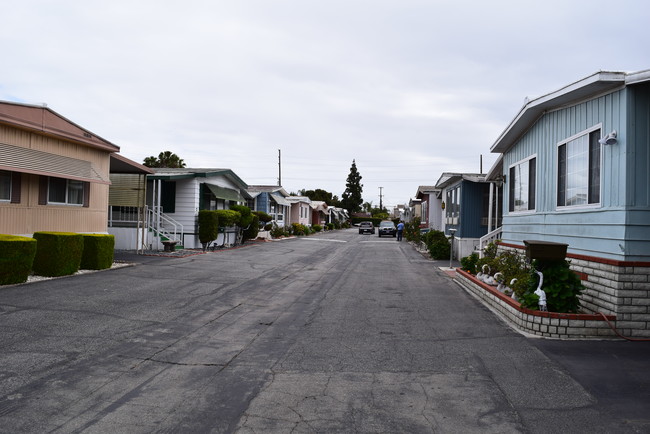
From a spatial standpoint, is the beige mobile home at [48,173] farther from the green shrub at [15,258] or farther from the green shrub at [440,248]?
the green shrub at [440,248]

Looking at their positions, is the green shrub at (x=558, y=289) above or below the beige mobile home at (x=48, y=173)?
below

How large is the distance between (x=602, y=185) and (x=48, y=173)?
42.5 feet

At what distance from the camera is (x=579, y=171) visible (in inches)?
338

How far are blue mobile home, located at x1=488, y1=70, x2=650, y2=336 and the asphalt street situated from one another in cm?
97

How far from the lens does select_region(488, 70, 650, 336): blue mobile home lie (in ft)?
22.8

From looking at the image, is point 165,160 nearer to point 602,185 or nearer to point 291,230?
point 291,230

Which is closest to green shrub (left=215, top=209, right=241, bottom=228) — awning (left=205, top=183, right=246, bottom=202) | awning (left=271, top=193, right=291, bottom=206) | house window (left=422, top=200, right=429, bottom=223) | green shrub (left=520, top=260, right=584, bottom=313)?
awning (left=205, top=183, right=246, bottom=202)

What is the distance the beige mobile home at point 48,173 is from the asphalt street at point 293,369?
3838 millimetres

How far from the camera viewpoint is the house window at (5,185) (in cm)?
1269

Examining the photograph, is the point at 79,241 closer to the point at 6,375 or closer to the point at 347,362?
the point at 6,375

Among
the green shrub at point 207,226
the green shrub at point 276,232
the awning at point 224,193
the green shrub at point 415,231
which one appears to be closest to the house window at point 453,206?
the green shrub at point 415,231

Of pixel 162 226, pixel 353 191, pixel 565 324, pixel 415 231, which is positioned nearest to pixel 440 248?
pixel 415 231

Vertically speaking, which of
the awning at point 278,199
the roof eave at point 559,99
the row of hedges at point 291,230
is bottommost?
the row of hedges at point 291,230

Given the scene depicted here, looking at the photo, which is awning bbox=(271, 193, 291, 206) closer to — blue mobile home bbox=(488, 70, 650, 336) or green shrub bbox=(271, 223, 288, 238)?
green shrub bbox=(271, 223, 288, 238)
